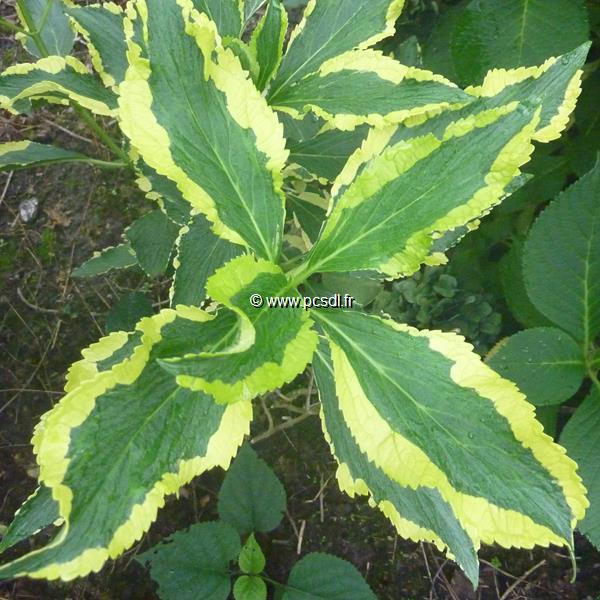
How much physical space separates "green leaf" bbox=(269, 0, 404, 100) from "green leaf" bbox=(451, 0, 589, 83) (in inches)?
10.6

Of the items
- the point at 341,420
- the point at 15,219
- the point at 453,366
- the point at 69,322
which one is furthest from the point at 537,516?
the point at 15,219

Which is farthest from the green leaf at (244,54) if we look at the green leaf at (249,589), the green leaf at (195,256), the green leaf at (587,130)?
the green leaf at (249,589)

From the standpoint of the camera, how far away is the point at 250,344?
585 mm

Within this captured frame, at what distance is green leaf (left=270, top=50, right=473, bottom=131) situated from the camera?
771 millimetres

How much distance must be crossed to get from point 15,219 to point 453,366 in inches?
68.7

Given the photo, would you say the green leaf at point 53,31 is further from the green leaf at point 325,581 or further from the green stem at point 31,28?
the green leaf at point 325,581

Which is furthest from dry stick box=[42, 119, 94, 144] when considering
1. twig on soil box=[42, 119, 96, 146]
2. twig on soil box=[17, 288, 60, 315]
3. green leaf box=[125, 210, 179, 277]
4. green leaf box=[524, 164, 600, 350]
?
green leaf box=[524, 164, 600, 350]

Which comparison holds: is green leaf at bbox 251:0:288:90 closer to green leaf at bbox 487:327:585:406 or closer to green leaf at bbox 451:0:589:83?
green leaf at bbox 451:0:589:83

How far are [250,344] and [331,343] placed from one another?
146mm

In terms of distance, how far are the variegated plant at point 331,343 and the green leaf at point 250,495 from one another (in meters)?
0.75

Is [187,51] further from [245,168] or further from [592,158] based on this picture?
[592,158]

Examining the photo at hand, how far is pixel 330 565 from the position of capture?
1441mm

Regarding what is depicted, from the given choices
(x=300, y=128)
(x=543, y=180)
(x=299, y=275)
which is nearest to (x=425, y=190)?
(x=299, y=275)

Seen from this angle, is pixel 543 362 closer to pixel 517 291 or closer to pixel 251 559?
pixel 517 291
